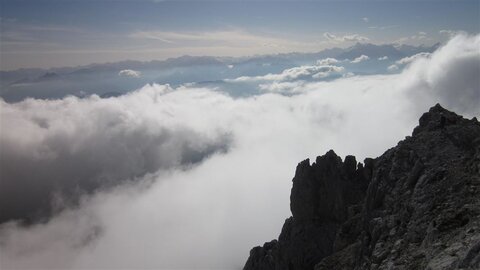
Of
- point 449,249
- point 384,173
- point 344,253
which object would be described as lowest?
point 344,253

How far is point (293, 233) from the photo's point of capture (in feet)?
228

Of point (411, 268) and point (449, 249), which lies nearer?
point (449, 249)

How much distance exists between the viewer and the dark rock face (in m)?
30.6

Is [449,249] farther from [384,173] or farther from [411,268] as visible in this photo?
[384,173]

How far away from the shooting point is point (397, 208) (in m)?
41.3

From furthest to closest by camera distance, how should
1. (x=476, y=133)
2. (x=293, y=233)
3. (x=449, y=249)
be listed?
(x=293, y=233), (x=476, y=133), (x=449, y=249)

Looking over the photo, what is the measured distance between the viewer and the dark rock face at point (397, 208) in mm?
30609

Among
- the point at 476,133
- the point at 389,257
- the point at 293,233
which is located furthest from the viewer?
the point at 293,233

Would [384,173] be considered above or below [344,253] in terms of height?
above

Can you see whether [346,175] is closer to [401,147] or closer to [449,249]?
[401,147]

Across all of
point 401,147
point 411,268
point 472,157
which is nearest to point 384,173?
point 401,147

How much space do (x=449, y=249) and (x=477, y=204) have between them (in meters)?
6.34

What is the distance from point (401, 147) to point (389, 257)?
20.1m

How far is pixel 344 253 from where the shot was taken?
164ft
